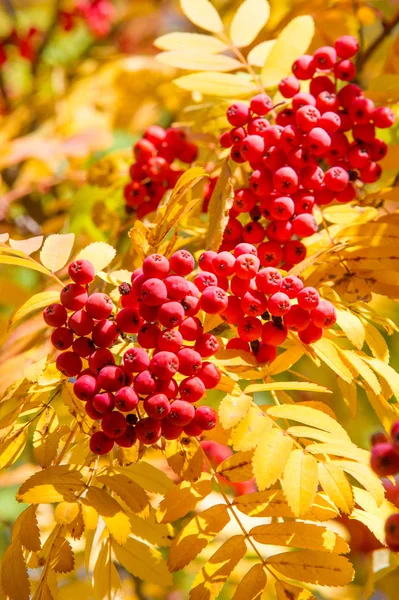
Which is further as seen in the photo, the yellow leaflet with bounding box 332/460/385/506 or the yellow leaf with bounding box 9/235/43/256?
the yellow leaf with bounding box 9/235/43/256

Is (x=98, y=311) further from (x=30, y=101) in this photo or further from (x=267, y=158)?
(x=30, y=101)

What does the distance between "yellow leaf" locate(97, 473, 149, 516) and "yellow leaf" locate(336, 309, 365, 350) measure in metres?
0.38

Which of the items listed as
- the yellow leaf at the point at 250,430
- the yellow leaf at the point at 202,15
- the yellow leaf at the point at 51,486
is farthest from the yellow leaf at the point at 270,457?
the yellow leaf at the point at 202,15

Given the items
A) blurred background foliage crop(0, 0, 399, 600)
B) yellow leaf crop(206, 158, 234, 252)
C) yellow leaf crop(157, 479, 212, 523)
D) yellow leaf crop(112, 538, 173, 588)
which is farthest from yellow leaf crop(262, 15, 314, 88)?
yellow leaf crop(112, 538, 173, 588)

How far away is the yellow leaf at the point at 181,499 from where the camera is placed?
101 cm

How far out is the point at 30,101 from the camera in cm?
275

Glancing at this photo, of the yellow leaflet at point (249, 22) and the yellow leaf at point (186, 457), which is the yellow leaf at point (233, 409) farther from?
the yellow leaflet at point (249, 22)

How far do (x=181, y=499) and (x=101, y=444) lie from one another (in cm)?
15

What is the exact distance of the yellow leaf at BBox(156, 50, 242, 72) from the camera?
135cm

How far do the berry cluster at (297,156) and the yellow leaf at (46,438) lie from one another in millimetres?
425

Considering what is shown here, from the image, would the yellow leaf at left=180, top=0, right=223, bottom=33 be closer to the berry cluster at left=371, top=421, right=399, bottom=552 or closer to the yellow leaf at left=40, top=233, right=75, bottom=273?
the yellow leaf at left=40, top=233, right=75, bottom=273

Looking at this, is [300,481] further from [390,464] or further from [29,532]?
[29,532]

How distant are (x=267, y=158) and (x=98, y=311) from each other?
40 cm

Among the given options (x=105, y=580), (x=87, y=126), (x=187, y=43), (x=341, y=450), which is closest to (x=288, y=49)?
(x=187, y=43)
